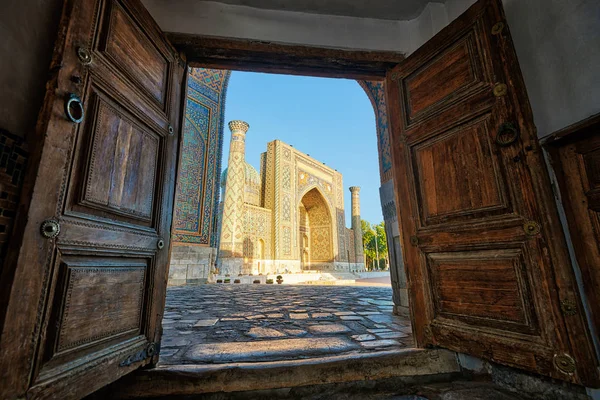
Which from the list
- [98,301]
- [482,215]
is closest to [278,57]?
[482,215]

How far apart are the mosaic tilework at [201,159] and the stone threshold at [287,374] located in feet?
22.6

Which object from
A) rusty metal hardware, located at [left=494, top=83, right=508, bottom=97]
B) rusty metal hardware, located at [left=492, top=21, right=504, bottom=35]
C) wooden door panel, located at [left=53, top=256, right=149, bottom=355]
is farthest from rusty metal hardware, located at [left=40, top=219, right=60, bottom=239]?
rusty metal hardware, located at [left=492, top=21, right=504, bottom=35]

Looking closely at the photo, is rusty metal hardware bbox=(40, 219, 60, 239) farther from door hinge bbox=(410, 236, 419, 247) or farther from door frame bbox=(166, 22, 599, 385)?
door hinge bbox=(410, 236, 419, 247)

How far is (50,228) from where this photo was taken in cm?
95

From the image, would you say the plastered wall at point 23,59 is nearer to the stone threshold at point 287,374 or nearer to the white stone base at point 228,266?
the stone threshold at point 287,374

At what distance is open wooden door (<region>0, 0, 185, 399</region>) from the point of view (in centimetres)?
89

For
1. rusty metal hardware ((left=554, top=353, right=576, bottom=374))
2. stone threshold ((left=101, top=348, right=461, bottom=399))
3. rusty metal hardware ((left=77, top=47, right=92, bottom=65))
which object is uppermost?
rusty metal hardware ((left=77, top=47, right=92, bottom=65))

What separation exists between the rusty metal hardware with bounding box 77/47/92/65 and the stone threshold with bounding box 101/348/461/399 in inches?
56.3

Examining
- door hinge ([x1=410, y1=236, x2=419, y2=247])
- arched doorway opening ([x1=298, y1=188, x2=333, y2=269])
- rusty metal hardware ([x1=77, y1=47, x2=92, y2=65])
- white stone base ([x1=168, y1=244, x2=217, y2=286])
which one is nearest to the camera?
rusty metal hardware ([x1=77, y1=47, x2=92, y2=65])

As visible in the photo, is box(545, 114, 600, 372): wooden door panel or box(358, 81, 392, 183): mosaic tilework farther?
box(358, 81, 392, 183): mosaic tilework

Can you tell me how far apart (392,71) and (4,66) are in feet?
7.29

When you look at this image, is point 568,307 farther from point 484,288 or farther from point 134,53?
point 134,53

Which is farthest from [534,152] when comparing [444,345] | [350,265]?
[350,265]

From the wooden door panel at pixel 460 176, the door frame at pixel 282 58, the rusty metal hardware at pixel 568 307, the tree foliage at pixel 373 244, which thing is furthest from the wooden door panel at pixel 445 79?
the tree foliage at pixel 373 244
